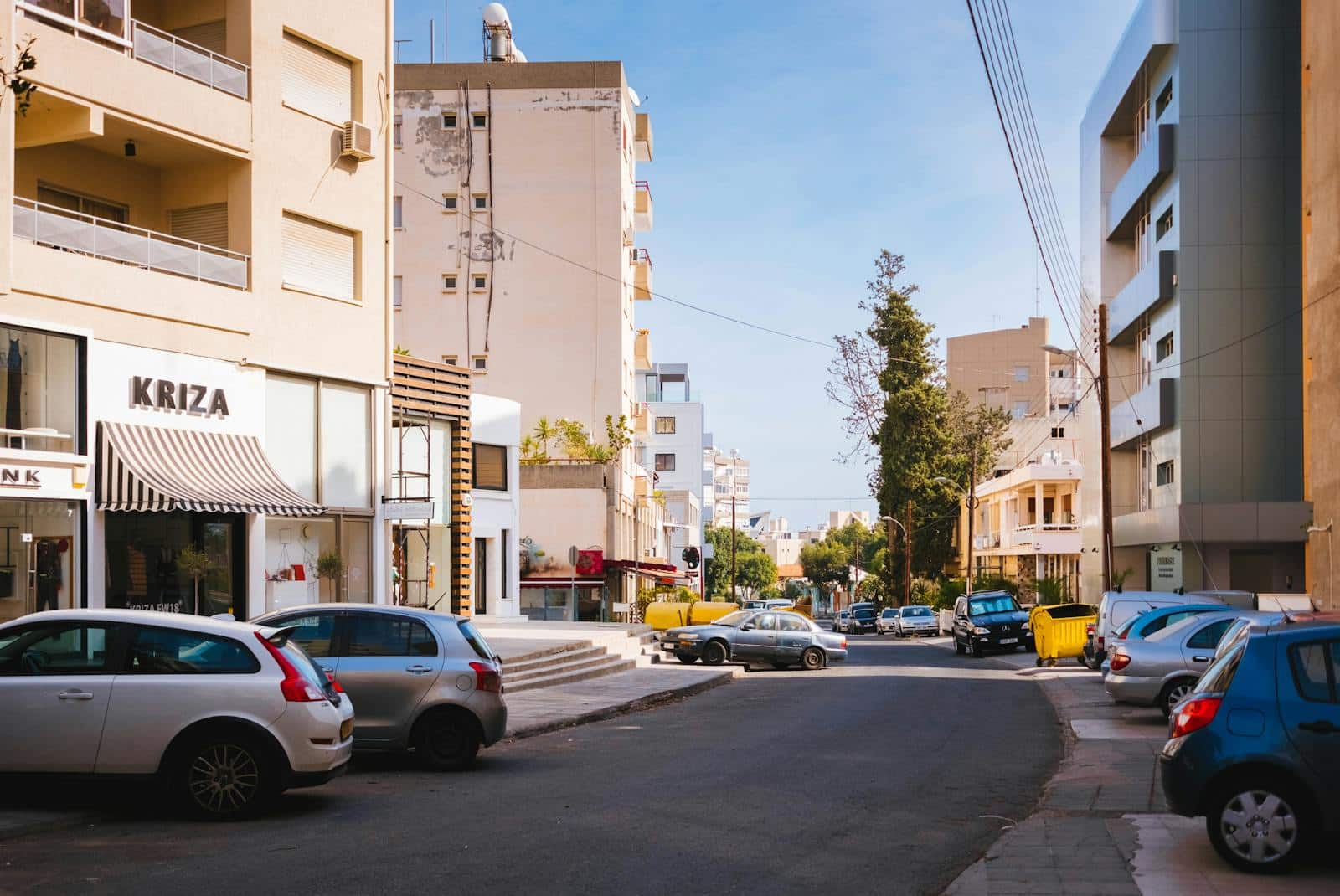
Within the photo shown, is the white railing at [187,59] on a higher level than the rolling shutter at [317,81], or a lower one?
lower

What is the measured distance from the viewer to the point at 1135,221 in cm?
5009

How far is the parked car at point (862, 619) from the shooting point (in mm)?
75062

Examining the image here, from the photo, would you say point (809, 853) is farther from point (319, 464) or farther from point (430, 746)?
point (319, 464)

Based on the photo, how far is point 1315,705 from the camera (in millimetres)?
8570

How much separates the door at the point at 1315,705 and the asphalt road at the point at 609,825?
2257 mm

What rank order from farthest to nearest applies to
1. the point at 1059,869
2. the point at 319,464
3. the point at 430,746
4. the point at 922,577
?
the point at 922,577 < the point at 319,464 < the point at 430,746 < the point at 1059,869

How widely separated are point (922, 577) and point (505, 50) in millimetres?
36161

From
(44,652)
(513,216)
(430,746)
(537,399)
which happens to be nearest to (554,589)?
(537,399)

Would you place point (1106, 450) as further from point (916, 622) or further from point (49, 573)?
point (916, 622)

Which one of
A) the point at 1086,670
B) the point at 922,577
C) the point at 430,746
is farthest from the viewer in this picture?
the point at 922,577

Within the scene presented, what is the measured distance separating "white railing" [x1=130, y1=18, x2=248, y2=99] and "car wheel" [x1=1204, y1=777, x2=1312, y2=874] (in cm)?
1986

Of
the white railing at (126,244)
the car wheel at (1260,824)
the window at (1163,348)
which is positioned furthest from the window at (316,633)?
the window at (1163,348)

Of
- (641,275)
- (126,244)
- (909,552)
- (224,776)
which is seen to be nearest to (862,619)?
(909,552)

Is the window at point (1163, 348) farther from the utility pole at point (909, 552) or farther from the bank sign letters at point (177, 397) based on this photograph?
the bank sign letters at point (177, 397)
